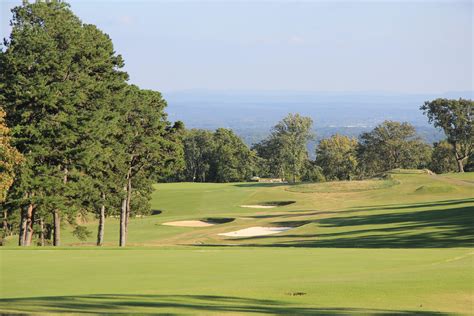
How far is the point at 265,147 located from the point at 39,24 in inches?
3707

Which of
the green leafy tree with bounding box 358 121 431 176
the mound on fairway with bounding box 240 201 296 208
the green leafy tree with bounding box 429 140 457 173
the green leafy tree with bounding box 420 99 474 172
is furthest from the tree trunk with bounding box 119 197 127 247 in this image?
the green leafy tree with bounding box 429 140 457 173

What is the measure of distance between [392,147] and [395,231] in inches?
3003

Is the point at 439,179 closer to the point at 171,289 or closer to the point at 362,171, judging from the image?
the point at 362,171

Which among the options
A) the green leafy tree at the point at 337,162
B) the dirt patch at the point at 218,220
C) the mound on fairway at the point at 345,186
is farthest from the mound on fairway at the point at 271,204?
the green leafy tree at the point at 337,162

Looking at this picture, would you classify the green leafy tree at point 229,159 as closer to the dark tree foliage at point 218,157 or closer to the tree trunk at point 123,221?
the dark tree foliage at point 218,157

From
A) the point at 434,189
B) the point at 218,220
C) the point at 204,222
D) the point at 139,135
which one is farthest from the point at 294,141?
the point at 139,135

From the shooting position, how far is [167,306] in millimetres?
11508

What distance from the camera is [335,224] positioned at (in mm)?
47656

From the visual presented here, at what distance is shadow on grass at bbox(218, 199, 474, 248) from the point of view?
115 ft

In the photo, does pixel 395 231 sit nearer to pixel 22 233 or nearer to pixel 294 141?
pixel 22 233

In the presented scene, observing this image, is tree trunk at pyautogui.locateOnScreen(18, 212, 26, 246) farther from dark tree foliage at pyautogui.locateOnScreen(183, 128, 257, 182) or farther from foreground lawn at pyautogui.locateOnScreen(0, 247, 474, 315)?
dark tree foliage at pyautogui.locateOnScreen(183, 128, 257, 182)

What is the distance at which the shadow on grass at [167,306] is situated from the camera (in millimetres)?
11109

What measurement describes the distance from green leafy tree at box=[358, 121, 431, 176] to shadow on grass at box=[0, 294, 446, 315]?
103355 mm

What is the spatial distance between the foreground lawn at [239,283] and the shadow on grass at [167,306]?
16mm
